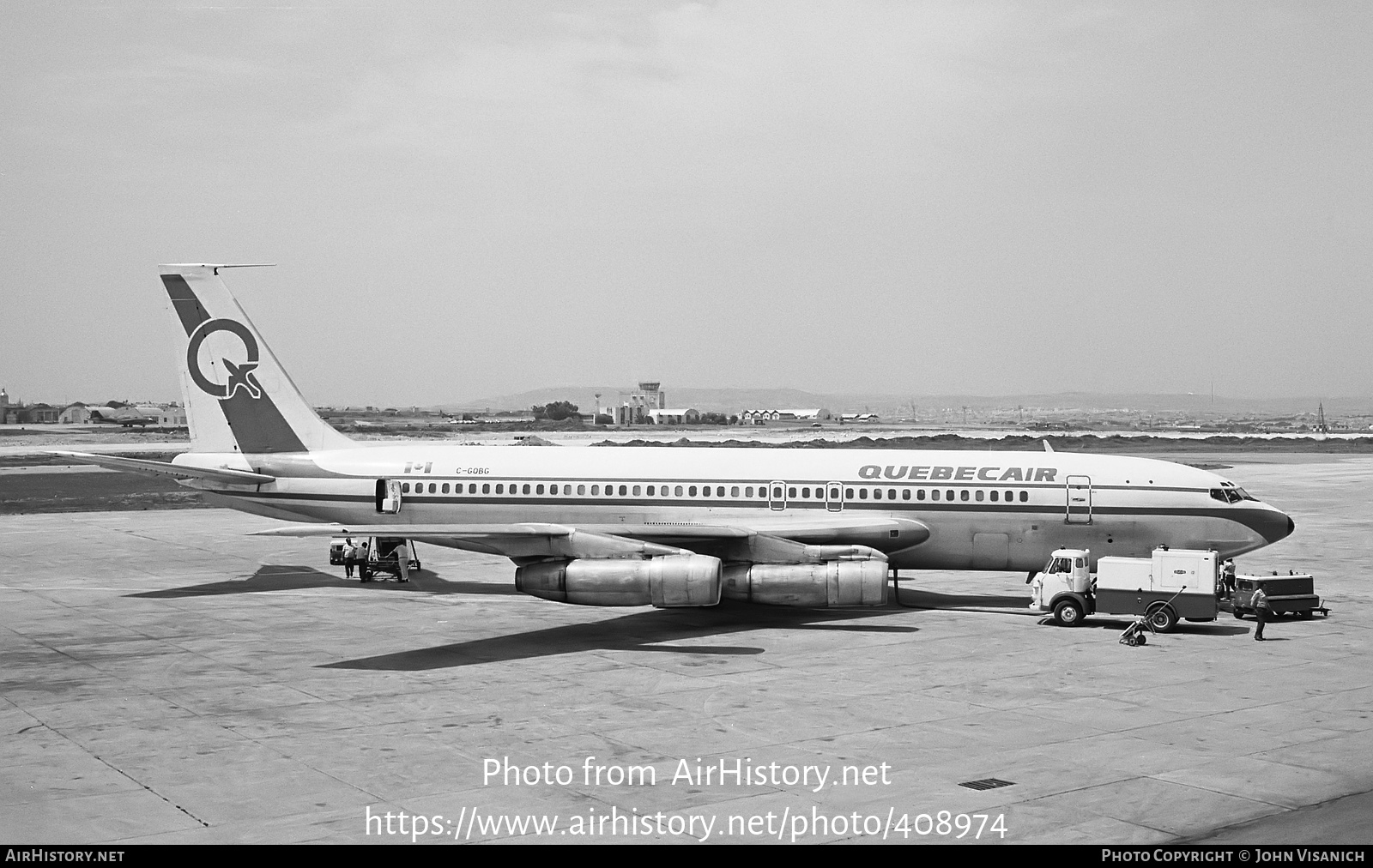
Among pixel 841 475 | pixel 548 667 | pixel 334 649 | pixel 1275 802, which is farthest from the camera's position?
pixel 841 475

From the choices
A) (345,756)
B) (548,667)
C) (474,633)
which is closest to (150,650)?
(474,633)

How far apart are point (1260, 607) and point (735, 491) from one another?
41.7 ft

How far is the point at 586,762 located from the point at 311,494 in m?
19.6

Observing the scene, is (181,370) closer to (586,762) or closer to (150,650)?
(150,650)

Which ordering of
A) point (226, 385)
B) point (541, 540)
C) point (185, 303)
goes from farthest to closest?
1. point (226, 385)
2. point (185, 303)
3. point (541, 540)

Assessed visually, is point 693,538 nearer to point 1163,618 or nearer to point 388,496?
point 388,496

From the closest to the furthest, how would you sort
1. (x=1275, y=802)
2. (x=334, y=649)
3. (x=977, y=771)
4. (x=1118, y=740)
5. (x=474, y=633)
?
(x=1275, y=802) < (x=977, y=771) < (x=1118, y=740) < (x=334, y=649) < (x=474, y=633)

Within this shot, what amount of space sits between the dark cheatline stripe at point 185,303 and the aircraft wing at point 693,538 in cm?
862

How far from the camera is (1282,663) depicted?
2417 cm

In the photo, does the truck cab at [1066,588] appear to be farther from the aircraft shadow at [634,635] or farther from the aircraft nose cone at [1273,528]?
the aircraft nose cone at [1273,528]

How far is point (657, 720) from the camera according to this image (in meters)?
19.4

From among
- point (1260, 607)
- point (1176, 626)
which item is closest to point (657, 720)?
point (1176, 626)

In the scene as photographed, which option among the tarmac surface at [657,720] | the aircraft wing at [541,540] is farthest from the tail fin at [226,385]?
the aircraft wing at [541,540]

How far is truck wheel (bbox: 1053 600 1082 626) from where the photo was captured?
28.6 metres
